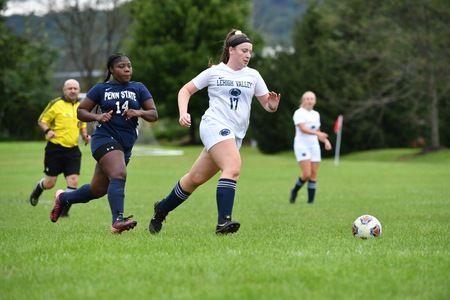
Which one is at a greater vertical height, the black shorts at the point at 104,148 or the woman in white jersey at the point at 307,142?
the black shorts at the point at 104,148

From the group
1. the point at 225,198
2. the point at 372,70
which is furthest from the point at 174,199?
the point at 372,70

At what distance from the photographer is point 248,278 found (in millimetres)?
6137

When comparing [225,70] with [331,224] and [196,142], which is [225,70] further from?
[196,142]

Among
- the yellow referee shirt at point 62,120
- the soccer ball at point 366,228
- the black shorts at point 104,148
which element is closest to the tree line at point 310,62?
the yellow referee shirt at point 62,120

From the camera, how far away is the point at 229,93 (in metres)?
9.09

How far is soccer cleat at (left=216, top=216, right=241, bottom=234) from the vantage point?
28.9 feet

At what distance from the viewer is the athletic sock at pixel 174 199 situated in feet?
30.7

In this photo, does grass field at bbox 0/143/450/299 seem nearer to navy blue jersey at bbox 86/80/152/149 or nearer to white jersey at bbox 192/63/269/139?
navy blue jersey at bbox 86/80/152/149

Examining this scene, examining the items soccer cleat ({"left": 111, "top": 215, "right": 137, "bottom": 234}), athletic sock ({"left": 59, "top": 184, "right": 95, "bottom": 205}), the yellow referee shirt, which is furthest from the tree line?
soccer cleat ({"left": 111, "top": 215, "right": 137, "bottom": 234})

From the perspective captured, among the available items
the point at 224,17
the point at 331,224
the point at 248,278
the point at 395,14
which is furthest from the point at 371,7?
the point at 248,278

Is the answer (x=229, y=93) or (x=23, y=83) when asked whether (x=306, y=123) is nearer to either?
(x=229, y=93)

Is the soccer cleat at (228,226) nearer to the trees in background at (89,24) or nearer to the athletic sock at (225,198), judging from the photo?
the athletic sock at (225,198)

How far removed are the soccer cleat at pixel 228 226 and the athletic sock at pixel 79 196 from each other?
75.4 inches

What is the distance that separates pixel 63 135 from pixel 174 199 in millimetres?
4679
